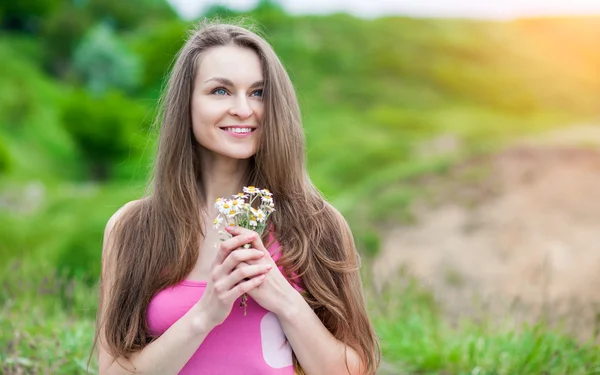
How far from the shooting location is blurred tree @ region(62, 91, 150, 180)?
22.4 metres

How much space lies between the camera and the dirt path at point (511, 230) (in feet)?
32.0

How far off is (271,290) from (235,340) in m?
0.23

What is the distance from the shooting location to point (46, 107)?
1056 inches

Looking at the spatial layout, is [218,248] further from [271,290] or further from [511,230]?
[511,230]

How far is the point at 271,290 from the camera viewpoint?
2.25m

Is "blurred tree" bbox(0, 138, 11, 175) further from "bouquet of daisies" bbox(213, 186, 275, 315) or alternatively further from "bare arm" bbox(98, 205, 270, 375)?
"bouquet of daisies" bbox(213, 186, 275, 315)

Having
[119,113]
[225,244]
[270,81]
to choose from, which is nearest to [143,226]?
[225,244]

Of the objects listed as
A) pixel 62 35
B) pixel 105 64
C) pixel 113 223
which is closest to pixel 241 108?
pixel 113 223

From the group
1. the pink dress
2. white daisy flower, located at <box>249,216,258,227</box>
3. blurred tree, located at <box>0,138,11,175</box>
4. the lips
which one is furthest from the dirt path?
blurred tree, located at <box>0,138,11,175</box>

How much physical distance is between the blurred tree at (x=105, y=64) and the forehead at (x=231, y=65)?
1037 inches

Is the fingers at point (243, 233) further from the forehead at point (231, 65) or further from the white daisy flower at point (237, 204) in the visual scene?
the forehead at point (231, 65)

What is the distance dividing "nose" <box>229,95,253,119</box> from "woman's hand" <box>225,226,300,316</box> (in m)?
0.42

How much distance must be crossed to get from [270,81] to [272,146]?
0.73 feet

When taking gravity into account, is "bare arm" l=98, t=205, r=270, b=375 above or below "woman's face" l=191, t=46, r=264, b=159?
below
